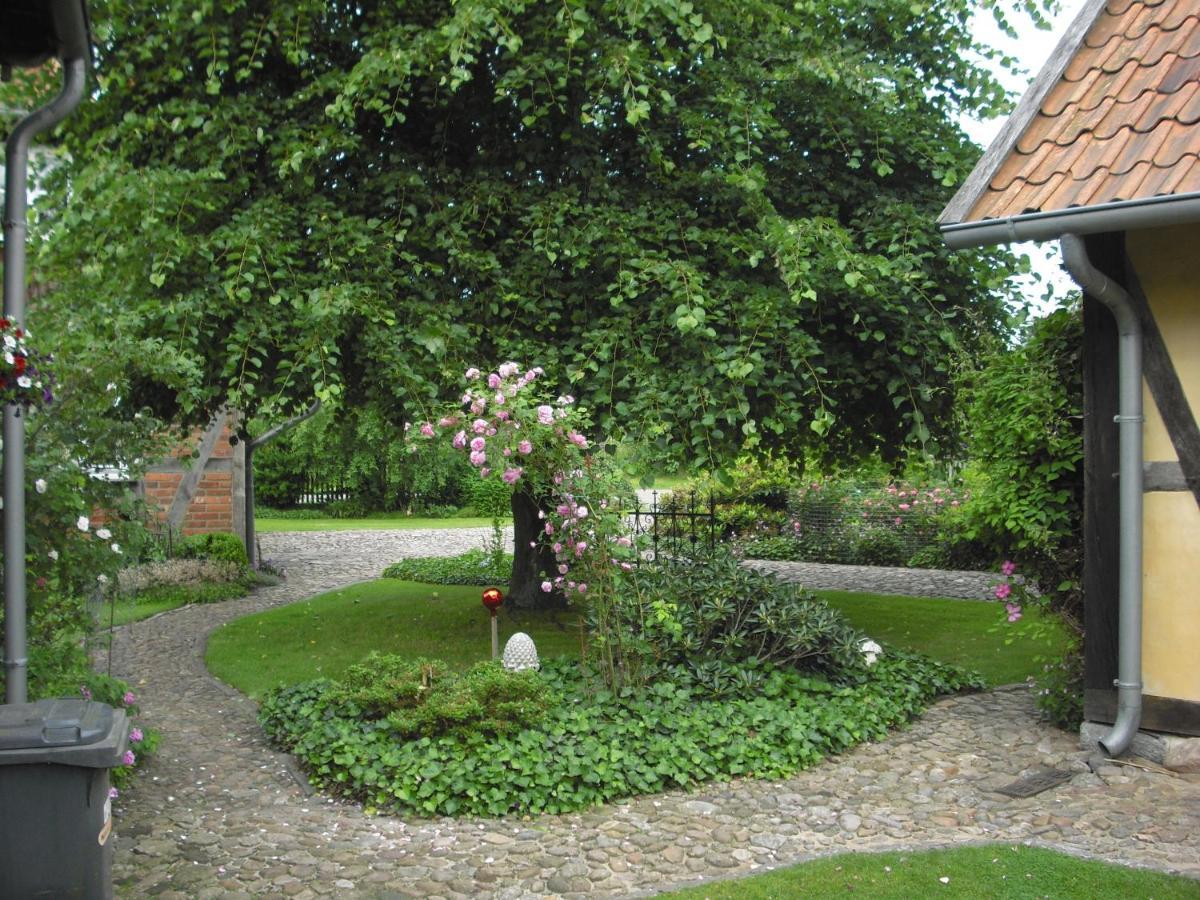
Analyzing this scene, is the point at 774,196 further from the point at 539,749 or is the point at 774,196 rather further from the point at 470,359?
the point at 539,749

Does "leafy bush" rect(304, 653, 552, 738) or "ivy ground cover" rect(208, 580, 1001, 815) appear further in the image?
"leafy bush" rect(304, 653, 552, 738)

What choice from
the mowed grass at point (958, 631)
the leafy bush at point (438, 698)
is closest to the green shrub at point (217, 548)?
the mowed grass at point (958, 631)

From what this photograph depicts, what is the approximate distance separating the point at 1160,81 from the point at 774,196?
3.04 metres

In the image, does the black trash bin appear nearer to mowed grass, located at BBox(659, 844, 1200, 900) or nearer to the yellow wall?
mowed grass, located at BBox(659, 844, 1200, 900)

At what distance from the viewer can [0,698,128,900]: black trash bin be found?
9.97ft

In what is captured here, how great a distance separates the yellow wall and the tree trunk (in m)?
5.67

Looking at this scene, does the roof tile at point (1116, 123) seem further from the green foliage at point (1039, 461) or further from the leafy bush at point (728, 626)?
the leafy bush at point (728, 626)

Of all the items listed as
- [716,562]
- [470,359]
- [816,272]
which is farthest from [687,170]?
[716,562]

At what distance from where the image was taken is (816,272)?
7.04 meters

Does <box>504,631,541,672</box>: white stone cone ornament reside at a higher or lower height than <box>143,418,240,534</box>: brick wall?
lower

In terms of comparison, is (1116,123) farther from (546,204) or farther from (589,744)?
(589,744)

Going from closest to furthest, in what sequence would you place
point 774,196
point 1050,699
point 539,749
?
point 539,749, point 1050,699, point 774,196

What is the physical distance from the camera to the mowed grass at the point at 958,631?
7.94 metres

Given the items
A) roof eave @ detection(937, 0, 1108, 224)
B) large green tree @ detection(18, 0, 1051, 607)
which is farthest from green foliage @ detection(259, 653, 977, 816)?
roof eave @ detection(937, 0, 1108, 224)
